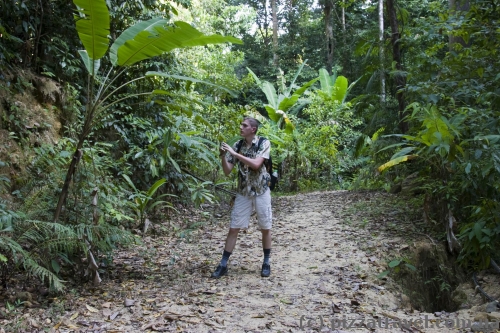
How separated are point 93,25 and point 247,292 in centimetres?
301

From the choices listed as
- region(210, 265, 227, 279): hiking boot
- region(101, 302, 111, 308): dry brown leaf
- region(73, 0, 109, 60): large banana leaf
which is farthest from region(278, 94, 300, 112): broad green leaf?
region(101, 302, 111, 308): dry brown leaf

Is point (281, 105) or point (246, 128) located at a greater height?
point (281, 105)

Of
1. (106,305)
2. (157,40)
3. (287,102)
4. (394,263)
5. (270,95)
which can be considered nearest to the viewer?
(106,305)

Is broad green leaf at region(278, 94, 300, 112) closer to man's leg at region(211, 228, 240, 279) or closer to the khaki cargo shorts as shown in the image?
the khaki cargo shorts

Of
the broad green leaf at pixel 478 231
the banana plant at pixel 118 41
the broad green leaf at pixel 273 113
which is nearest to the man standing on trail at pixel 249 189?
the banana plant at pixel 118 41

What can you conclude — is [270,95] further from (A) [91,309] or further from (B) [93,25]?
(A) [91,309]

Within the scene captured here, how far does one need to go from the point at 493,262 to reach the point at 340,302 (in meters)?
2.27

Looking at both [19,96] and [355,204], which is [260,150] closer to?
[19,96]

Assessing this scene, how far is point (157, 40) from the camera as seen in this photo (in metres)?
3.94

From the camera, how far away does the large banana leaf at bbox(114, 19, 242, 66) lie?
3.84 meters

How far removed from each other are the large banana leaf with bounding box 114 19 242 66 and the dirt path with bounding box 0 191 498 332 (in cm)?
235

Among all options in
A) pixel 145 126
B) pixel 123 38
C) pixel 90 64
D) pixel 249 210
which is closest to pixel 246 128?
pixel 249 210

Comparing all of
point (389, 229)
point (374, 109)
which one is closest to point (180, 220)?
point (389, 229)

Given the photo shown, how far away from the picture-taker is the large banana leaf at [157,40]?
3838 mm
